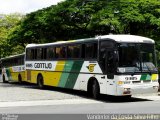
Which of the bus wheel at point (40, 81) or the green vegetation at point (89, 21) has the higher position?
the green vegetation at point (89, 21)

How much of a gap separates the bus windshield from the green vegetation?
7.22 m

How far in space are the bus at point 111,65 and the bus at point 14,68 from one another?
1114 centimetres

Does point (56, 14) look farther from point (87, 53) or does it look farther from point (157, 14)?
point (87, 53)

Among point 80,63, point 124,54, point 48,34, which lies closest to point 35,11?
point 48,34

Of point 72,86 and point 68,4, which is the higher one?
point 68,4

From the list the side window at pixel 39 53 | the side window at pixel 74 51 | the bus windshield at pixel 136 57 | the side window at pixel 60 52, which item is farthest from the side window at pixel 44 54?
the bus windshield at pixel 136 57

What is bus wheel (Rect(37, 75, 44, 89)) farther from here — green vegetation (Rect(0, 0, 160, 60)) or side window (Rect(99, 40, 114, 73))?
side window (Rect(99, 40, 114, 73))

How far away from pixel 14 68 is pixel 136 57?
20215mm

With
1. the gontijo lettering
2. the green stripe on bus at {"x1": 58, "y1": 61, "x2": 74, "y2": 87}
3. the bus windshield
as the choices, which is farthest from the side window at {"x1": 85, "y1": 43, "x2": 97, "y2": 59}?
the gontijo lettering

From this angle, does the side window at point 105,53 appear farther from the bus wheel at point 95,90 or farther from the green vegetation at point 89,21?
the green vegetation at point 89,21

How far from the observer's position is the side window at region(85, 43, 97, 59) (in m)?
21.2

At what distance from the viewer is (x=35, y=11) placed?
114ft

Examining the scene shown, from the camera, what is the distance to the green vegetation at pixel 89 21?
1094 inches

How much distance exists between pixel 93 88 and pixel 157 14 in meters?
9.44
